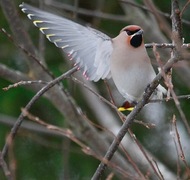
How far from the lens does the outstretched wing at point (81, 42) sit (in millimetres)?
3000

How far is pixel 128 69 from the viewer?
299 centimetres

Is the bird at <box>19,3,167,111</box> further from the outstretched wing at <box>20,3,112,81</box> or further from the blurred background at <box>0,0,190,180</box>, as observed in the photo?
the blurred background at <box>0,0,190,180</box>

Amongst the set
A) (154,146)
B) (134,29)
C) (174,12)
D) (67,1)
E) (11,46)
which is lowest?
(154,146)

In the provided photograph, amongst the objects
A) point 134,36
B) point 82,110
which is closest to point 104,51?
point 134,36

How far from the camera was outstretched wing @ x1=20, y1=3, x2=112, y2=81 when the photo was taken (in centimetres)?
300

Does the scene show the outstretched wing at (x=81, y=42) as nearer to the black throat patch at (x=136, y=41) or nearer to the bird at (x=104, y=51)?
the bird at (x=104, y=51)

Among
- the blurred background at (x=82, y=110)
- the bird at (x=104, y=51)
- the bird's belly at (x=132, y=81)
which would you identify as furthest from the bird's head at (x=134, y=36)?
the blurred background at (x=82, y=110)

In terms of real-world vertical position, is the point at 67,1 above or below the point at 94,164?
above

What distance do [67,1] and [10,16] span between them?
208cm

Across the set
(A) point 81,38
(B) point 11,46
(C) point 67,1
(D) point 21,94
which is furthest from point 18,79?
(C) point 67,1

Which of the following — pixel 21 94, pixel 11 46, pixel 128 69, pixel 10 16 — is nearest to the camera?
pixel 128 69

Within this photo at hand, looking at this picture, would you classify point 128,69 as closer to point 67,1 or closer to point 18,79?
point 18,79

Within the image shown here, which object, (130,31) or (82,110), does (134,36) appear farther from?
(82,110)

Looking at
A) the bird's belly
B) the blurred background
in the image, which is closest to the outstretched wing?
the bird's belly
